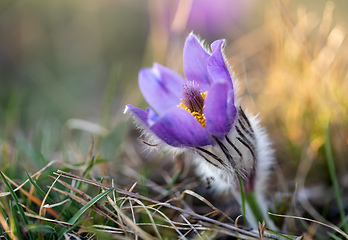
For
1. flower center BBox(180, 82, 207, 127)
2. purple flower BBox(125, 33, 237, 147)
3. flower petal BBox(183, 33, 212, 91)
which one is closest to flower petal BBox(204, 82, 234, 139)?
purple flower BBox(125, 33, 237, 147)

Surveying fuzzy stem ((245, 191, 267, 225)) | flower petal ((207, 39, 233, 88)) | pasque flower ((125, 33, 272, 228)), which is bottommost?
fuzzy stem ((245, 191, 267, 225))

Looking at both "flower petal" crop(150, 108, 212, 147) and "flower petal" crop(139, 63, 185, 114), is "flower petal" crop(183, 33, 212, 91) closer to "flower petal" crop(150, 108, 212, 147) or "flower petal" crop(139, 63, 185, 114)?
"flower petal" crop(139, 63, 185, 114)

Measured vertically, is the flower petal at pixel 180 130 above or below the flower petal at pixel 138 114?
below

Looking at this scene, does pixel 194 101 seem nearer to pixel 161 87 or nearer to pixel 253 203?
pixel 161 87

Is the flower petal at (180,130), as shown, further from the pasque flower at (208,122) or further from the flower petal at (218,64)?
the flower petal at (218,64)

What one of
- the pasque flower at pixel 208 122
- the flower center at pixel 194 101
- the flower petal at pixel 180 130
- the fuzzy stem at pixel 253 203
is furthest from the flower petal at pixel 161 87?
the fuzzy stem at pixel 253 203

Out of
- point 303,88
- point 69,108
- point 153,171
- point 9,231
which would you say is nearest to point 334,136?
point 303,88
